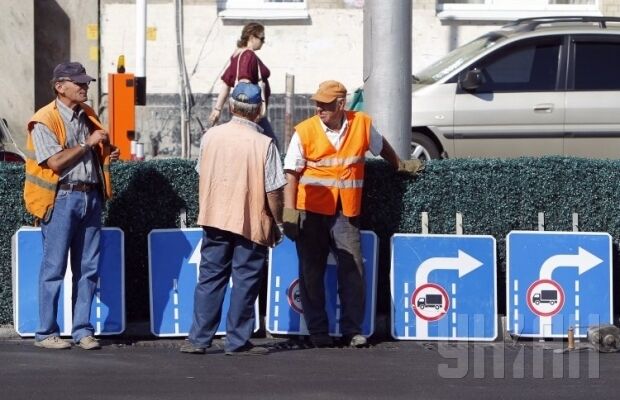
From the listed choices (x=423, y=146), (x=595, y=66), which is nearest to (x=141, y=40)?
(x=423, y=146)

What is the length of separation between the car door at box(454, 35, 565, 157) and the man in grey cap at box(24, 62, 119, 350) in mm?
5638

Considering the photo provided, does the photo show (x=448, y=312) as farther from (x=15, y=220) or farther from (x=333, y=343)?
(x=15, y=220)

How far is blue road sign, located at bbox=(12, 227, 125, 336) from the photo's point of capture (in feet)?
30.0

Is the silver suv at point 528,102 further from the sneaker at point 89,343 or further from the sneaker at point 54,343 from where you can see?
the sneaker at point 54,343

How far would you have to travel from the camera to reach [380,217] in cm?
970

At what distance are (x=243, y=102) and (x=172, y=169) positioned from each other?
1.07 metres

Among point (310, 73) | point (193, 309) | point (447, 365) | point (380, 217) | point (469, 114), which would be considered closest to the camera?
point (447, 365)

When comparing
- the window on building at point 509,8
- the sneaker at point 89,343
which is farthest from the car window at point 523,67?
the sneaker at point 89,343

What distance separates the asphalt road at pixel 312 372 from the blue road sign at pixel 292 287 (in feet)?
0.56

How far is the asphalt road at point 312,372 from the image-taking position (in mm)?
Answer: 7520

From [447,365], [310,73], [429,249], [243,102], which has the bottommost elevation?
[447,365]

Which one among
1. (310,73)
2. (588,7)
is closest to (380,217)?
(310,73)

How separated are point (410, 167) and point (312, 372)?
2.08 metres

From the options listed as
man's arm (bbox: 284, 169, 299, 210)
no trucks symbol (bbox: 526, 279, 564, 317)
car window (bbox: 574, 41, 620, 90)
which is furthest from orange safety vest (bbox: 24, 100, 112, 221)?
car window (bbox: 574, 41, 620, 90)
